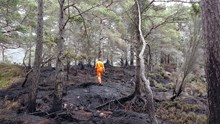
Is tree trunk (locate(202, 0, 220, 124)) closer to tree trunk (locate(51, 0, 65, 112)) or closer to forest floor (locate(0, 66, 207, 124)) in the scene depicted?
forest floor (locate(0, 66, 207, 124))

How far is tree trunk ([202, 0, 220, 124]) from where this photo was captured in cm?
679

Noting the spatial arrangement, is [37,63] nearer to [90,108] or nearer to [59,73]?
[59,73]

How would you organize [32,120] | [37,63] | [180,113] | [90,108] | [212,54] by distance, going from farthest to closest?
[90,108], [180,113], [37,63], [32,120], [212,54]

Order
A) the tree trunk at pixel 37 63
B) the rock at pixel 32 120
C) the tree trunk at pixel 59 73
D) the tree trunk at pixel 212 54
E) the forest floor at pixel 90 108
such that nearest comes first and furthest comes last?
the tree trunk at pixel 212 54, the rock at pixel 32 120, the forest floor at pixel 90 108, the tree trunk at pixel 59 73, the tree trunk at pixel 37 63

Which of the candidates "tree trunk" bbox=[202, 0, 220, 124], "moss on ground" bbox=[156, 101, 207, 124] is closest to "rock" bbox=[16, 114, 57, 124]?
"moss on ground" bbox=[156, 101, 207, 124]

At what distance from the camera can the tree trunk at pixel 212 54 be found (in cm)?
Result: 679

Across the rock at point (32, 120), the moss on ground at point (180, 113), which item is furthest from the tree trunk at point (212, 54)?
the rock at point (32, 120)

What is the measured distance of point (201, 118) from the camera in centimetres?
1123

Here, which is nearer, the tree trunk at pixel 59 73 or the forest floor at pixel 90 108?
the forest floor at pixel 90 108

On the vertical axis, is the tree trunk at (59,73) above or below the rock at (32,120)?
above

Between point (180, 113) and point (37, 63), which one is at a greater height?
point (37, 63)

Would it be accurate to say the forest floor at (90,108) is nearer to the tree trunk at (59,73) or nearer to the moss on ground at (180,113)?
the moss on ground at (180,113)

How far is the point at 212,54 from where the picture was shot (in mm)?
6863

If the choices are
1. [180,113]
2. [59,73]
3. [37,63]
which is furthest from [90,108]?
[180,113]
